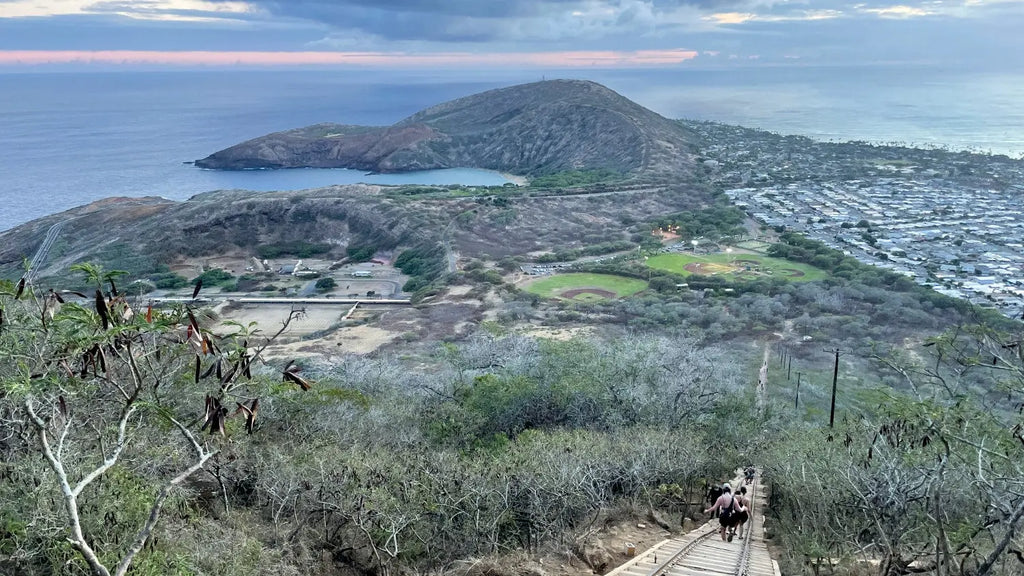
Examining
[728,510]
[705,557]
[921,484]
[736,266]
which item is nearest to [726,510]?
[728,510]

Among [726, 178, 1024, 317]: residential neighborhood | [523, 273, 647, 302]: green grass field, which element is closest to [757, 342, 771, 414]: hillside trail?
[523, 273, 647, 302]: green grass field

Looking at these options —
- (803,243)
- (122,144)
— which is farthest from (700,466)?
(122,144)

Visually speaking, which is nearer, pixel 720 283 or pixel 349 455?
pixel 349 455

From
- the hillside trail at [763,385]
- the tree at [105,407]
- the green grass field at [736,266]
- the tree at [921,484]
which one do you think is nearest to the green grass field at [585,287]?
the green grass field at [736,266]

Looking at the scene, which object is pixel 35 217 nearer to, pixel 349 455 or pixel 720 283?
pixel 720 283

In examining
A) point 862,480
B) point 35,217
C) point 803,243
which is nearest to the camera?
point 862,480

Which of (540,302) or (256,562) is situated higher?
(256,562)
